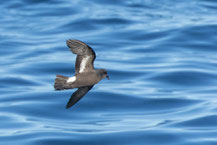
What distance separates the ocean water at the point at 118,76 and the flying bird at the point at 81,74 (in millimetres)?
5846

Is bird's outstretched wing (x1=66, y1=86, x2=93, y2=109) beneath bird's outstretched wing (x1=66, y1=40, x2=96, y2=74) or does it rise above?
beneath

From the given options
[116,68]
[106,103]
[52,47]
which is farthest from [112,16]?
[106,103]

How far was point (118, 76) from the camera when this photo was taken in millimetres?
24422

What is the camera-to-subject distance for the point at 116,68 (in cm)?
2556

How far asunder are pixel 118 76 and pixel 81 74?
1321 centimetres

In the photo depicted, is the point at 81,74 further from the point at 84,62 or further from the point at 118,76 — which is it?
the point at 118,76

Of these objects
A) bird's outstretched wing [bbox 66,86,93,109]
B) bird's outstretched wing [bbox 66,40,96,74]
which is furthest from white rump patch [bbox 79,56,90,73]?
bird's outstretched wing [bbox 66,86,93,109]

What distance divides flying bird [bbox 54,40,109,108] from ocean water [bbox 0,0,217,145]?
585cm

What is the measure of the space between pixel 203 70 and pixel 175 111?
454 centimetres

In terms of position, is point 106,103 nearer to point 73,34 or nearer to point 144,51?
point 144,51

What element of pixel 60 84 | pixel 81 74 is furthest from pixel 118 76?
pixel 60 84

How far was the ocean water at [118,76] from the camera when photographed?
18391mm

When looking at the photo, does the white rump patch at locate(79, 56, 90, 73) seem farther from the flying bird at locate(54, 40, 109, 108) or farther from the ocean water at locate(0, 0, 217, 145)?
the ocean water at locate(0, 0, 217, 145)

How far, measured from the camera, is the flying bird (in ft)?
35.8
